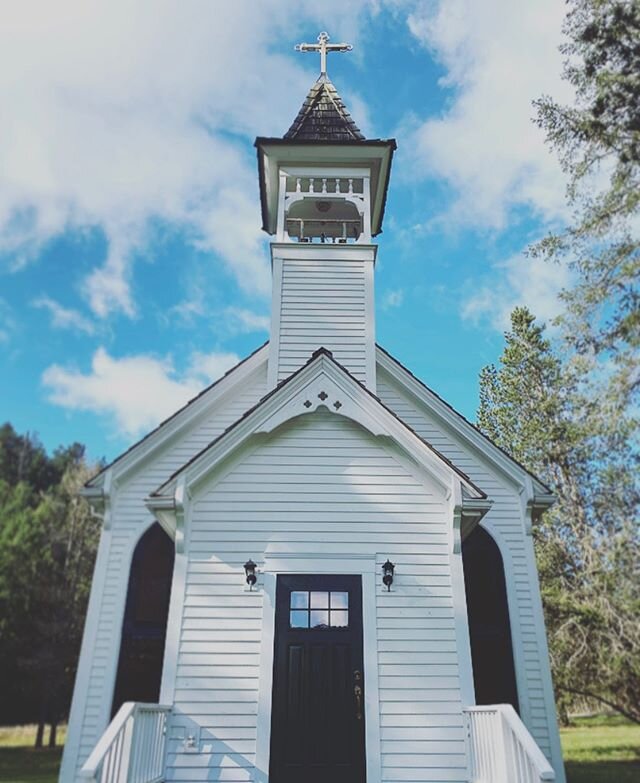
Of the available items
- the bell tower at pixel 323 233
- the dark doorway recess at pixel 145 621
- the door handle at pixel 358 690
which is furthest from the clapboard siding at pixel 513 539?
the dark doorway recess at pixel 145 621

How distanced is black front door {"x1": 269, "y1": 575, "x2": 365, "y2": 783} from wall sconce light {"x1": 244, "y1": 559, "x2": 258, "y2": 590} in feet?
1.00

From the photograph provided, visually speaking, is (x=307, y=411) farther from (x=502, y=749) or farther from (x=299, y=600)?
(x=502, y=749)

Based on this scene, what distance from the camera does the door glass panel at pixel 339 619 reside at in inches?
260

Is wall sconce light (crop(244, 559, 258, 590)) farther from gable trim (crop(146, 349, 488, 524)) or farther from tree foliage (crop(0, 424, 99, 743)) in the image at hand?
tree foliage (crop(0, 424, 99, 743))

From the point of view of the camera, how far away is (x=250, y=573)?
21.7 feet

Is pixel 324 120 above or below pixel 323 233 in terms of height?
above

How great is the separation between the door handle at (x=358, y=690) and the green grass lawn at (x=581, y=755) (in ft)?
34.0

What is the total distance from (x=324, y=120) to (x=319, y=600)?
9.19 m

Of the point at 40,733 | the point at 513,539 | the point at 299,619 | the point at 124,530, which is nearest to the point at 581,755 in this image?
the point at 513,539

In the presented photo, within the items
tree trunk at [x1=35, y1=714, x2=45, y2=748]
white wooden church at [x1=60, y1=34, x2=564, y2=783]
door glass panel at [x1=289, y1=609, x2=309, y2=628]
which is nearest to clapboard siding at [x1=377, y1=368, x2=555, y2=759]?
white wooden church at [x1=60, y1=34, x2=564, y2=783]

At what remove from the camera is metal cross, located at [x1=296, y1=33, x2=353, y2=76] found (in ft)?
41.3

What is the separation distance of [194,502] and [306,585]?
1679 millimetres

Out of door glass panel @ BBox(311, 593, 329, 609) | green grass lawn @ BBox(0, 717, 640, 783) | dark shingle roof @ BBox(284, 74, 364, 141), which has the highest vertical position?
dark shingle roof @ BBox(284, 74, 364, 141)

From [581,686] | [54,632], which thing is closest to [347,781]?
[581,686]
